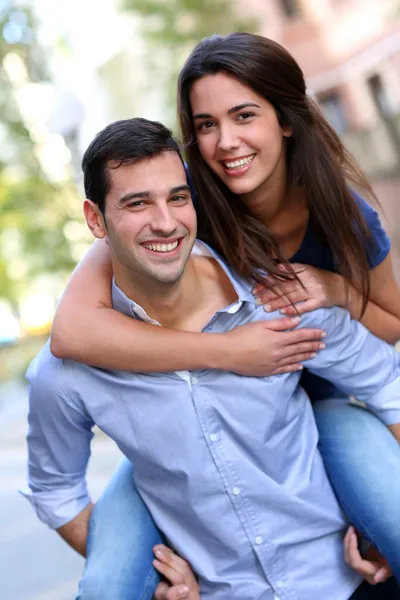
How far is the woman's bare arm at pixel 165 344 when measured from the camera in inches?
66.7

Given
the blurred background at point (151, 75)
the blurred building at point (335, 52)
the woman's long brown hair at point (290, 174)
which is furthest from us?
the blurred building at point (335, 52)

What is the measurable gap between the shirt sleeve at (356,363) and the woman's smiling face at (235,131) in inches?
14.7

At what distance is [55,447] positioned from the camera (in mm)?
1846

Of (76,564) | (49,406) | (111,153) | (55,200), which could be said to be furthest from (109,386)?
(55,200)

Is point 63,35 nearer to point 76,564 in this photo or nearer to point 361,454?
point 76,564

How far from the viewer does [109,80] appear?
10.2 meters

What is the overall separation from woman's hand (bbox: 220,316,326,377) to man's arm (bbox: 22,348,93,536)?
1.18 ft

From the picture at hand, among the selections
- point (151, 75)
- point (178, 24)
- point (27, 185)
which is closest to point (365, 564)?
point (178, 24)

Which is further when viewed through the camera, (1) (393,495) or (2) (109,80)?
(2) (109,80)

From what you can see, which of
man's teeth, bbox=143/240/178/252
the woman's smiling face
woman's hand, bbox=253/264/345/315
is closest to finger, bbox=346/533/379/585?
woman's hand, bbox=253/264/345/315

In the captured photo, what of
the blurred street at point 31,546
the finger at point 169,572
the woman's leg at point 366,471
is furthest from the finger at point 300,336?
the blurred street at point 31,546

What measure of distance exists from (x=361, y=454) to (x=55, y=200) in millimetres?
7110

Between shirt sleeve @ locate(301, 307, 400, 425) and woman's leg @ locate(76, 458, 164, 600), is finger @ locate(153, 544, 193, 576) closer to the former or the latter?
woman's leg @ locate(76, 458, 164, 600)

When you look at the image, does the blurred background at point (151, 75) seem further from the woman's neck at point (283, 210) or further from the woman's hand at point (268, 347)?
the woman's hand at point (268, 347)
